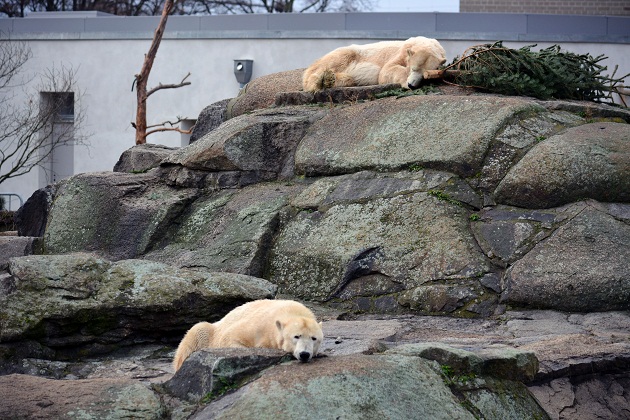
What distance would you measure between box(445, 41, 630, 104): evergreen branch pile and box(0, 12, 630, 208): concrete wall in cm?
725

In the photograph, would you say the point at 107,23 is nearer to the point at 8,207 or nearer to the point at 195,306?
the point at 8,207

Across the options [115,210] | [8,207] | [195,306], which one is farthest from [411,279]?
[8,207]

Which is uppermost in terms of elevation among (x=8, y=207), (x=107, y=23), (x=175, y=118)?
(x=107, y=23)

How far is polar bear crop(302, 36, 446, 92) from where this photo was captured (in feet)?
31.7

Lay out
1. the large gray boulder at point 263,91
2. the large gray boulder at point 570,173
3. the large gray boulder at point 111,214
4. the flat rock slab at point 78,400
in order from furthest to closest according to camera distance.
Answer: the large gray boulder at point 263,91
the large gray boulder at point 111,214
the large gray boulder at point 570,173
the flat rock slab at point 78,400

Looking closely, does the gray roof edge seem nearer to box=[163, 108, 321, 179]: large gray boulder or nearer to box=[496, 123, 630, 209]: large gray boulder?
box=[163, 108, 321, 179]: large gray boulder

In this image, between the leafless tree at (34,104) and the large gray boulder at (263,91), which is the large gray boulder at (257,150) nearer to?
the large gray boulder at (263,91)

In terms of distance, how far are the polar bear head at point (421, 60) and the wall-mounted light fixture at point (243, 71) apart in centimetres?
790

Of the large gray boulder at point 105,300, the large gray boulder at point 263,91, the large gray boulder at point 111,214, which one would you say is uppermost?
the large gray boulder at point 263,91

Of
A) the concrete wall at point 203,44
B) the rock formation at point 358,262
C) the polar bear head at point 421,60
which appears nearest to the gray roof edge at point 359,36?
the concrete wall at point 203,44

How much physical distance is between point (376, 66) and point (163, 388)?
630cm

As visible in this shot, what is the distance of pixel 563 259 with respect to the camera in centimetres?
701

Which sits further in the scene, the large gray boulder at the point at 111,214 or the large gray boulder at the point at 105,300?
the large gray boulder at the point at 111,214

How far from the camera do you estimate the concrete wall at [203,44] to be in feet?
55.4
